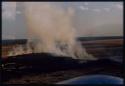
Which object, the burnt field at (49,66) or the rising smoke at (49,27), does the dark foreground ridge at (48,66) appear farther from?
the rising smoke at (49,27)

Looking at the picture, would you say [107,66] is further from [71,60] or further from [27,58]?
[27,58]

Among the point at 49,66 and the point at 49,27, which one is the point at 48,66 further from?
the point at 49,27

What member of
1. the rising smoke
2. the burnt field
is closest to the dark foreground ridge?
the burnt field

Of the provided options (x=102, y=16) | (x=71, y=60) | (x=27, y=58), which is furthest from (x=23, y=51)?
(x=102, y=16)

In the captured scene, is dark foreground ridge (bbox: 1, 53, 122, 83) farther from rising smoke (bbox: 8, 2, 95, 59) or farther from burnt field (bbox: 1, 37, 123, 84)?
rising smoke (bbox: 8, 2, 95, 59)

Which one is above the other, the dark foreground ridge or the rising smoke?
the rising smoke

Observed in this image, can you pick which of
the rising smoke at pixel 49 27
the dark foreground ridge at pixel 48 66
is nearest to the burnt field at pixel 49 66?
the dark foreground ridge at pixel 48 66

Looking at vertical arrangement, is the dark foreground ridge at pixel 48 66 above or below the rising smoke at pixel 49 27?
below
